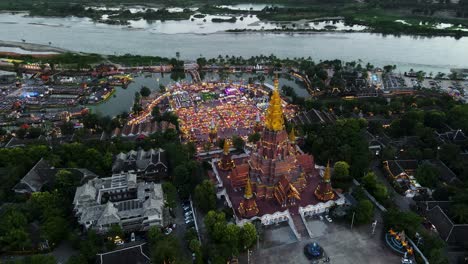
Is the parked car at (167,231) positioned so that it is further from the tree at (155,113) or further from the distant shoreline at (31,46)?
the distant shoreline at (31,46)

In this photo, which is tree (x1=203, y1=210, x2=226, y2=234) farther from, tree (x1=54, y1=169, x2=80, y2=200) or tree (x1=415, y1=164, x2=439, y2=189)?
tree (x1=415, y1=164, x2=439, y2=189)

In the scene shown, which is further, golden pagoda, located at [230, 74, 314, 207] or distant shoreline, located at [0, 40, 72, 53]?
distant shoreline, located at [0, 40, 72, 53]

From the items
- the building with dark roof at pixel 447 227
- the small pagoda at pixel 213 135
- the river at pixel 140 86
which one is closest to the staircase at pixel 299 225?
the building with dark roof at pixel 447 227

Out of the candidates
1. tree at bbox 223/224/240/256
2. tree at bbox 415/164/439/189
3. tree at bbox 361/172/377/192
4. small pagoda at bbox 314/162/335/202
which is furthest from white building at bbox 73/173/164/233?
tree at bbox 415/164/439/189

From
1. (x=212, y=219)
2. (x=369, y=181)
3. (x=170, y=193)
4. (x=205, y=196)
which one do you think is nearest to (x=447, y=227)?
(x=369, y=181)

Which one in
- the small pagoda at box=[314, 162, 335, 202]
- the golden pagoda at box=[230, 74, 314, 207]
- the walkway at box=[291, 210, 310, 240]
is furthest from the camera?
the small pagoda at box=[314, 162, 335, 202]

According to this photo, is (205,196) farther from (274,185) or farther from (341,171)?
(341,171)
